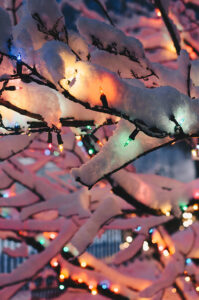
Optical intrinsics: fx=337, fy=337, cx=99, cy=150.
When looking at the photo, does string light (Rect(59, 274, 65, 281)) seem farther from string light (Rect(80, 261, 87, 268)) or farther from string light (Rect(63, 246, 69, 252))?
string light (Rect(63, 246, 69, 252))

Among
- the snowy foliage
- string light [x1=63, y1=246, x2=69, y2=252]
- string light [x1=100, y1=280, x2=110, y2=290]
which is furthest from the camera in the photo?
string light [x1=100, y1=280, x2=110, y2=290]

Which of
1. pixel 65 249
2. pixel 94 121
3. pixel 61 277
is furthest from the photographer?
pixel 61 277

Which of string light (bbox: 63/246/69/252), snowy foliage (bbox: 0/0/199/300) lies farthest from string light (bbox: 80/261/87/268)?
string light (bbox: 63/246/69/252)

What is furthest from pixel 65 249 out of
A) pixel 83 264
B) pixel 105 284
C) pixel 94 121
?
pixel 94 121

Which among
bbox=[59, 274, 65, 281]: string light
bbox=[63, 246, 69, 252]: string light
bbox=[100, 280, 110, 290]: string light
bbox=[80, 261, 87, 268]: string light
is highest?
bbox=[63, 246, 69, 252]: string light

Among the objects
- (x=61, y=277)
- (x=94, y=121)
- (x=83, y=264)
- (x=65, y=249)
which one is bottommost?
(x=61, y=277)

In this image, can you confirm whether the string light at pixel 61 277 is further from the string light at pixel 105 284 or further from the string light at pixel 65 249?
the string light at pixel 65 249

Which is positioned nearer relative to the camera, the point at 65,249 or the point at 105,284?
the point at 65,249

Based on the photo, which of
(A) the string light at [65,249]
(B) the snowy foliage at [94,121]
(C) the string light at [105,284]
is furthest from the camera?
(C) the string light at [105,284]

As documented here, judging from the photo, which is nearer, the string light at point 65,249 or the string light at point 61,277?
the string light at point 65,249

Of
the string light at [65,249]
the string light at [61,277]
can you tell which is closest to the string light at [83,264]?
the string light at [61,277]

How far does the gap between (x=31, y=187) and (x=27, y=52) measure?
9.82 ft

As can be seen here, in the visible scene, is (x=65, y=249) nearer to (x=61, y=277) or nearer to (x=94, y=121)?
(x=61, y=277)

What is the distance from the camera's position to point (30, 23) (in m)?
2.12
